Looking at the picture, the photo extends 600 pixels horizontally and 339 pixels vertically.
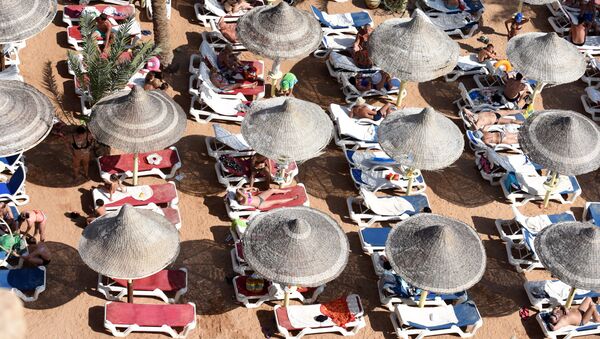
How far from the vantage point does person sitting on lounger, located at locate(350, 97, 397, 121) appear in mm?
20969

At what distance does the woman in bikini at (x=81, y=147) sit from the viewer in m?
18.8

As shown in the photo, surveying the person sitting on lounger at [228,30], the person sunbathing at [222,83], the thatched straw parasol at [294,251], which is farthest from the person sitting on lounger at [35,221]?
the person sitting on lounger at [228,30]

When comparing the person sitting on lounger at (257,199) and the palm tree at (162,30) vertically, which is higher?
the palm tree at (162,30)

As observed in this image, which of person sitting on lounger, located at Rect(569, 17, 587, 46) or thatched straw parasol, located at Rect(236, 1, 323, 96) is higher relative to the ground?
thatched straw parasol, located at Rect(236, 1, 323, 96)

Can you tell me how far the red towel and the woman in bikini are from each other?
18.7ft

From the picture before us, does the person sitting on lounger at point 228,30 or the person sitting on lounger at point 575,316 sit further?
the person sitting on lounger at point 228,30

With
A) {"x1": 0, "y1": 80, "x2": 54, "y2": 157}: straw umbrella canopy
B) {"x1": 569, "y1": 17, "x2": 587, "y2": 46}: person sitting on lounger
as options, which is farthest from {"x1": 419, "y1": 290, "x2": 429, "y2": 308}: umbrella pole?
{"x1": 569, "y1": 17, "x2": 587, "y2": 46}: person sitting on lounger

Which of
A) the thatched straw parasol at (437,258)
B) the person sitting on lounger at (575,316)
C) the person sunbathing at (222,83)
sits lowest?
the person sitting on lounger at (575,316)

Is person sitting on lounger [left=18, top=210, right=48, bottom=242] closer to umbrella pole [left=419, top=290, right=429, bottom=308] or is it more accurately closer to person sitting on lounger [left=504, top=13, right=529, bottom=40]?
umbrella pole [left=419, top=290, right=429, bottom=308]

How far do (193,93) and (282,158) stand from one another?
3903 millimetres

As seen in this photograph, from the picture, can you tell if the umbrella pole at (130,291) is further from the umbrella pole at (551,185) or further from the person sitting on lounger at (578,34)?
the person sitting on lounger at (578,34)

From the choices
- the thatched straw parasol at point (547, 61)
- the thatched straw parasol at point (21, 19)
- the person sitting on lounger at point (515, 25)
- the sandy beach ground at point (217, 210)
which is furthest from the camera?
the person sitting on lounger at point (515, 25)

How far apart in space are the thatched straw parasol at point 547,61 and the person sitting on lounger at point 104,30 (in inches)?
362

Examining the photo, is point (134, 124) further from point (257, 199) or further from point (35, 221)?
point (257, 199)
